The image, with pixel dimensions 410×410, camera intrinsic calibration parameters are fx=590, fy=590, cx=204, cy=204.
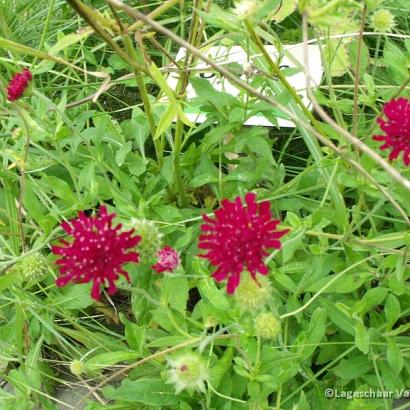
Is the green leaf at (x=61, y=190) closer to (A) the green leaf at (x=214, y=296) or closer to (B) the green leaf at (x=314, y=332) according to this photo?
(A) the green leaf at (x=214, y=296)

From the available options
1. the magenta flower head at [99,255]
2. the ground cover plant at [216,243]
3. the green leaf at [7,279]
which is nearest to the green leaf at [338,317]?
the ground cover plant at [216,243]

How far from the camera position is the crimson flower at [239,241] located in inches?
26.4

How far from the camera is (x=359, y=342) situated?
2.75 feet

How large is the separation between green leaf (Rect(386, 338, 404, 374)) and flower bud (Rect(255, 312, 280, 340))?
8.7 inches

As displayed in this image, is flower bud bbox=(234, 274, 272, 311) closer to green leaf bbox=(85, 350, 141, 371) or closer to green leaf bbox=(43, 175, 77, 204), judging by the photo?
green leaf bbox=(85, 350, 141, 371)

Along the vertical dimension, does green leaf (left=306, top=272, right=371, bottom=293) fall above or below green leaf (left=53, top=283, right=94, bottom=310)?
below

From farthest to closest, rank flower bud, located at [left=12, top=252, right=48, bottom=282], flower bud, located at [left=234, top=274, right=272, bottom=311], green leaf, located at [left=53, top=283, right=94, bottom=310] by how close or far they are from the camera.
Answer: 1. green leaf, located at [left=53, top=283, right=94, bottom=310]
2. flower bud, located at [left=12, top=252, right=48, bottom=282]
3. flower bud, located at [left=234, top=274, right=272, bottom=311]

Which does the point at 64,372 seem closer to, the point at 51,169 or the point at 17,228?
the point at 17,228

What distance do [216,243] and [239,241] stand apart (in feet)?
0.11

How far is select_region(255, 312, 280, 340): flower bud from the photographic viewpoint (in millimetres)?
750

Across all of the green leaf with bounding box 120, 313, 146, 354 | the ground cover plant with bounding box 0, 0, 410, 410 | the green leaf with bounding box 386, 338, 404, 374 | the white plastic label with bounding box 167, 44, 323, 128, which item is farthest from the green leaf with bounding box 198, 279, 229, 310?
the white plastic label with bounding box 167, 44, 323, 128

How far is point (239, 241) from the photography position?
674mm

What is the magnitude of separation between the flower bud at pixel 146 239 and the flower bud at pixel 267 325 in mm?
167

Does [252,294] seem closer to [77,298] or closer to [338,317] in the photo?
Result: [338,317]
